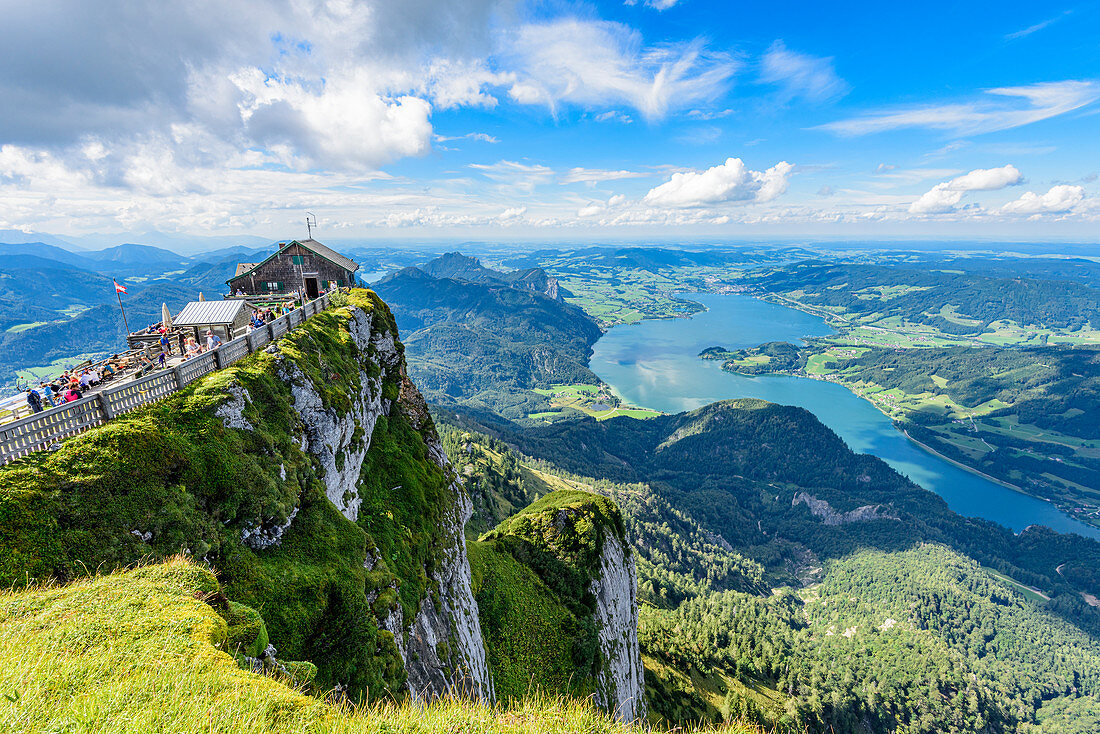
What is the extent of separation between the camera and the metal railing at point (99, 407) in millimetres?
11922

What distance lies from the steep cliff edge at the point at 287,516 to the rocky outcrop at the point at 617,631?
18.0 meters

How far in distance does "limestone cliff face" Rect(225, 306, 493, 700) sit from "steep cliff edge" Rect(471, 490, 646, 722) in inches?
200

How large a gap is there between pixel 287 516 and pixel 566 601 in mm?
33622

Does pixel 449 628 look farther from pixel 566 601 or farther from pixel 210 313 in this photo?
pixel 210 313

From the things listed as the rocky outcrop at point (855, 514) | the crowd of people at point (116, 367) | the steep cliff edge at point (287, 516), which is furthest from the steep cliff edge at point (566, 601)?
the rocky outcrop at point (855, 514)

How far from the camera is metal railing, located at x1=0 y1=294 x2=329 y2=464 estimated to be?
1192 cm

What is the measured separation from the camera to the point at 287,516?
17.4 meters

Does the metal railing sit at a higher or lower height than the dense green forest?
higher

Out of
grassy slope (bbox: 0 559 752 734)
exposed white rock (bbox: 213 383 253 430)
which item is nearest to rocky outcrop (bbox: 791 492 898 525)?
grassy slope (bbox: 0 559 752 734)

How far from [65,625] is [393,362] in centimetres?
3151

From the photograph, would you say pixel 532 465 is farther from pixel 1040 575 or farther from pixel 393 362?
pixel 1040 575

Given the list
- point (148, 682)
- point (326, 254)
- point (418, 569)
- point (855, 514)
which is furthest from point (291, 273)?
point (855, 514)

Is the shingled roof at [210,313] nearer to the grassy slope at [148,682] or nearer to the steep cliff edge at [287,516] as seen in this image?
the steep cliff edge at [287,516]

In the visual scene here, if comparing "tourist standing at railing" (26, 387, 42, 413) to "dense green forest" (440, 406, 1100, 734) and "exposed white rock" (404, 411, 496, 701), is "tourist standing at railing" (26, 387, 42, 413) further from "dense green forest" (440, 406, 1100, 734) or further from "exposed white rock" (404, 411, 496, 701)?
"dense green forest" (440, 406, 1100, 734)
